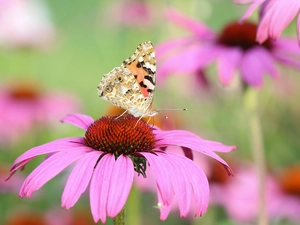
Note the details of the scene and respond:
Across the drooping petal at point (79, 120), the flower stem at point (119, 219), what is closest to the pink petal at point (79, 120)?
the drooping petal at point (79, 120)

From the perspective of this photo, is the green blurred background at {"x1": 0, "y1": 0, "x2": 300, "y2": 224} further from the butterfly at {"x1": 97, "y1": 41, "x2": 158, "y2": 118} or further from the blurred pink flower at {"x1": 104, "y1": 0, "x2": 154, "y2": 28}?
the butterfly at {"x1": 97, "y1": 41, "x2": 158, "y2": 118}

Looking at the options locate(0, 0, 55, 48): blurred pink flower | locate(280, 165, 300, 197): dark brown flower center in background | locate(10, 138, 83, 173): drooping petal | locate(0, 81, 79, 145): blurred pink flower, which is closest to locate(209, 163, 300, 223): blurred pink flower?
locate(280, 165, 300, 197): dark brown flower center in background

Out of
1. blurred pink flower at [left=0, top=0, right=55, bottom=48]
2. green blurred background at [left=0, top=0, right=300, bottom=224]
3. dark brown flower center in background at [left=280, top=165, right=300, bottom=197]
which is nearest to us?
dark brown flower center in background at [left=280, top=165, right=300, bottom=197]

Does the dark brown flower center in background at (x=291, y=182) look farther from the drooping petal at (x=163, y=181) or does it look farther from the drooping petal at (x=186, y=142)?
the drooping petal at (x=163, y=181)

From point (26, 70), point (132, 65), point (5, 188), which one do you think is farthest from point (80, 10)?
point (132, 65)

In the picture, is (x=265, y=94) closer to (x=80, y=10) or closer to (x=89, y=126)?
(x=89, y=126)

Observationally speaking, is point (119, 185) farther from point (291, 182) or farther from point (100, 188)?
point (291, 182)
